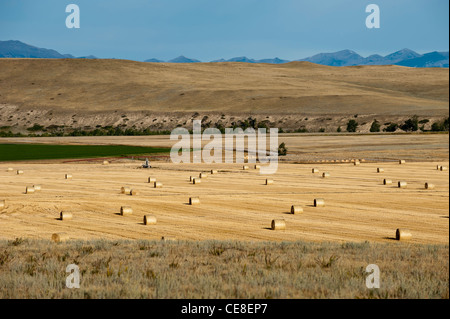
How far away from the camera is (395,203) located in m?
25.9

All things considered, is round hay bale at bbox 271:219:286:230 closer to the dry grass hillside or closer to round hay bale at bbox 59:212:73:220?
round hay bale at bbox 59:212:73:220

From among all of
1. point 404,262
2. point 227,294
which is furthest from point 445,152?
point 227,294

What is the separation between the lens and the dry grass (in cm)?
1180

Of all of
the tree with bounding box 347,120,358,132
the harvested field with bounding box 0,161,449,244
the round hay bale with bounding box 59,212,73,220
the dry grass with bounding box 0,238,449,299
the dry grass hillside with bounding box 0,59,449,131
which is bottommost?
the harvested field with bounding box 0,161,449,244

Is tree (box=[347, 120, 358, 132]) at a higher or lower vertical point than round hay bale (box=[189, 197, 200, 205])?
higher

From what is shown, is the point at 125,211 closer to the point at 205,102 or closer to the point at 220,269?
the point at 220,269

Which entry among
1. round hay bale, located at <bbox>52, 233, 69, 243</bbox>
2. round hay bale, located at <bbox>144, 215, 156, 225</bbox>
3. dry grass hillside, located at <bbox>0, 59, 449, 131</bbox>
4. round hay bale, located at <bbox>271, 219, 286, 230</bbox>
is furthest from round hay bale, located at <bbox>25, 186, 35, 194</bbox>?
dry grass hillside, located at <bbox>0, 59, 449, 131</bbox>

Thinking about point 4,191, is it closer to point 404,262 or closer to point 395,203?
point 395,203

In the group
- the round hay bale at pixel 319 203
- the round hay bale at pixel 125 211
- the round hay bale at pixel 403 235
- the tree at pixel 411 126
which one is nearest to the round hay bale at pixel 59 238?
the round hay bale at pixel 125 211

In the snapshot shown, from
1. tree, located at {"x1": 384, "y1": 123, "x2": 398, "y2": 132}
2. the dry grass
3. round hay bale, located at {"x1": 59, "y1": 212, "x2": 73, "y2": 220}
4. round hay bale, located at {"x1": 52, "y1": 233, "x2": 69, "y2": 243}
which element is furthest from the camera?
tree, located at {"x1": 384, "y1": 123, "x2": 398, "y2": 132}

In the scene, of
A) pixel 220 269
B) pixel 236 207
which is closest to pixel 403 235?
pixel 220 269

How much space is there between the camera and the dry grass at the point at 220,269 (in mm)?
11797

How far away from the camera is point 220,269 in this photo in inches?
544

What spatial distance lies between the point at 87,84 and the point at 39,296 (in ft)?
624
